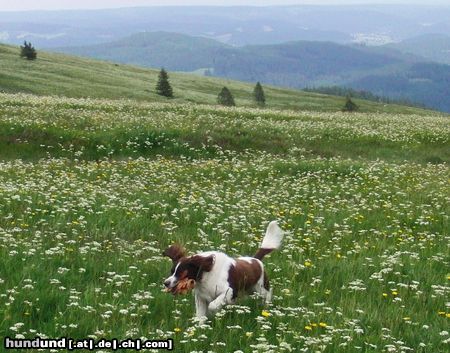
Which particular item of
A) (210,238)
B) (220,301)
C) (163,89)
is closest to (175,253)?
(220,301)

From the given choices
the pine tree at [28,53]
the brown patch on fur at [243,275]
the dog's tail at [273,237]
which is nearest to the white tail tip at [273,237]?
the dog's tail at [273,237]

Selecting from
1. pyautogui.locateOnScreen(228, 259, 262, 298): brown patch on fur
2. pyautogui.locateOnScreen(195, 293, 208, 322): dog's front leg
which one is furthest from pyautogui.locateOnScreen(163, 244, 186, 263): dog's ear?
pyautogui.locateOnScreen(228, 259, 262, 298): brown patch on fur

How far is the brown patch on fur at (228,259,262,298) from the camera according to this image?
7.07 meters

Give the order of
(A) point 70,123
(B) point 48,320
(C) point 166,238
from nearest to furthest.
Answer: (B) point 48,320 → (C) point 166,238 → (A) point 70,123

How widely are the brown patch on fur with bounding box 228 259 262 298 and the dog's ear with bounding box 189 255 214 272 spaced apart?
0.33 m

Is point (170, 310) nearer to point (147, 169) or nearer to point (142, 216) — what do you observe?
point (142, 216)

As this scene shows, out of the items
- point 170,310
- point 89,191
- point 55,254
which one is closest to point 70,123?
point 89,191

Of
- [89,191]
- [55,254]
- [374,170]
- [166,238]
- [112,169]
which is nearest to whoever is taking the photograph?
[55,254]

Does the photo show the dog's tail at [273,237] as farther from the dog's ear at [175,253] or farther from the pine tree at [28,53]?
the pine tree at [28,53]

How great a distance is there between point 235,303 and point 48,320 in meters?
2.20

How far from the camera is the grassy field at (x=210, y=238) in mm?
6594

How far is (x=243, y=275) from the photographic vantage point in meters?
7.25

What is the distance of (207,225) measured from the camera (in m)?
12.4

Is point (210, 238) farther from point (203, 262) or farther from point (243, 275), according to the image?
point (203, 262)
